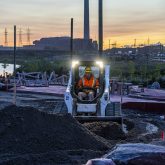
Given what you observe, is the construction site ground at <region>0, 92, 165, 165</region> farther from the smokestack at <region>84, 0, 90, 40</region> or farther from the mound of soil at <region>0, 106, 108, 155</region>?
the smokestack at <region>84, 0, 90, 40</region>

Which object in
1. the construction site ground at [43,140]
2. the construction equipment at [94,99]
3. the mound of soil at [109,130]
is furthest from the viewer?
the construction equipment at [94,99]

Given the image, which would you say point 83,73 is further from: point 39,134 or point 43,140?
point 43,140

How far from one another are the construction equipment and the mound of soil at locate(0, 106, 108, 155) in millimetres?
5318

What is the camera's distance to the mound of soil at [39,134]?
568 inches

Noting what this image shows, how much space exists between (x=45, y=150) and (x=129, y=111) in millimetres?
17380

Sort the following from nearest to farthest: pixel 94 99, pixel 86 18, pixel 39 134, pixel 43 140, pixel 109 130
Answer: pixel 43 140
pixel 39 134
pixel 109 130
pixel 94 99
pixel 86 18

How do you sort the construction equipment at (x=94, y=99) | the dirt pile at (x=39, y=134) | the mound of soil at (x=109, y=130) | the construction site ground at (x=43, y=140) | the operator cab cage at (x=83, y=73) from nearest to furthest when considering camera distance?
the construction site ground at (x=43, y=140) → the dirt pile at (x=39, y=134) → the mound of soil at (x=109, y=130) → the construction equipment at (x=94, y=99) → the operator cab cage at (x=83, y=73)

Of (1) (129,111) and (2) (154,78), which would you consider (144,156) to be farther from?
(2) (154,78)

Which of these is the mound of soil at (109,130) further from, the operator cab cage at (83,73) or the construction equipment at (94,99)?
the operator cab cage at (83,73)

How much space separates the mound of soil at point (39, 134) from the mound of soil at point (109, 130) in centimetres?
312

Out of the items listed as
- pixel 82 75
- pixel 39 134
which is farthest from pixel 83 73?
pixel 39 134

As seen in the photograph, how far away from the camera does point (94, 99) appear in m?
22.2

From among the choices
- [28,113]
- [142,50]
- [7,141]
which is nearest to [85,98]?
[28,113]

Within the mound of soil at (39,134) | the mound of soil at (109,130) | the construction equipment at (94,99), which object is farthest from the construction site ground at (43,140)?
the construction equipment at (94,99)
